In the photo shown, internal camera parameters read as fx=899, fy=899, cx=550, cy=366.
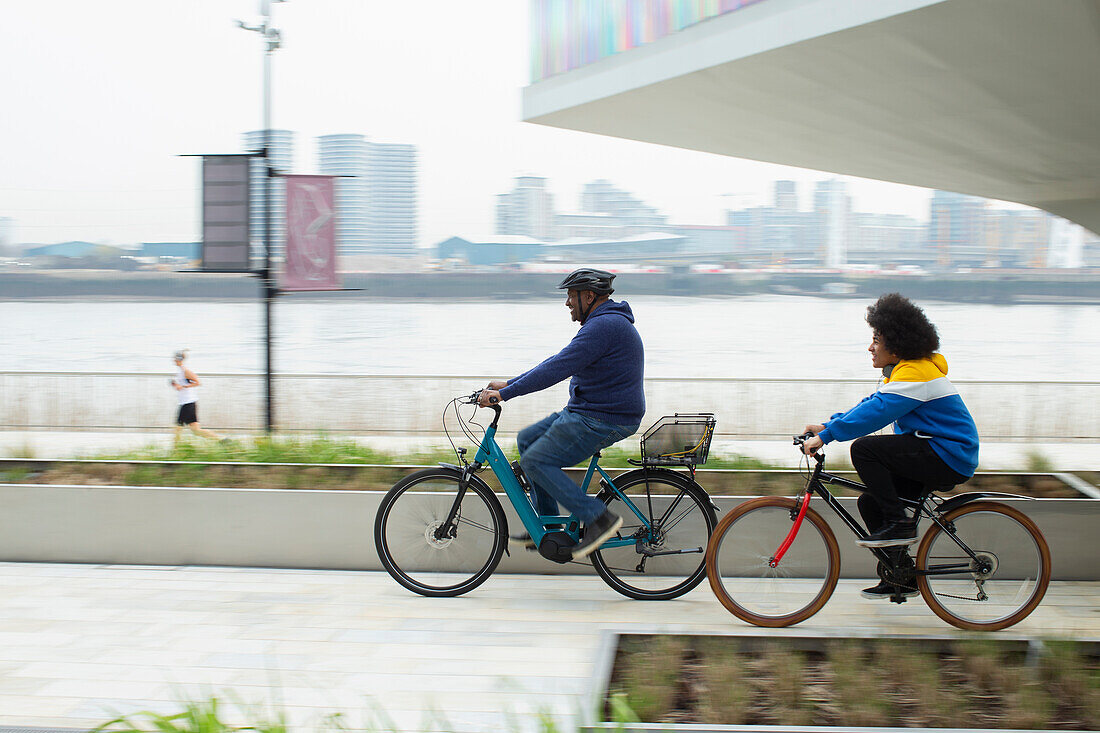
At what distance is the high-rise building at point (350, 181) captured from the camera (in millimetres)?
10234

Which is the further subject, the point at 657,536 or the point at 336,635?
the point at 657,536

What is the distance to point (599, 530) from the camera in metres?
4.75

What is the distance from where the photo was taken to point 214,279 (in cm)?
14525

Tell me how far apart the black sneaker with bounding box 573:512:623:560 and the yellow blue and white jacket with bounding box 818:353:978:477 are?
1182mm

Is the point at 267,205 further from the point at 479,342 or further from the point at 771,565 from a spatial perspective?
the point at 479,342

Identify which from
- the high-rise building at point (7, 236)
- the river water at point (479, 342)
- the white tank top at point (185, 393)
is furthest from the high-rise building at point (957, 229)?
the high-rise building at point (7, 236)

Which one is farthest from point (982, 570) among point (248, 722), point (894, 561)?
point (248, 722)

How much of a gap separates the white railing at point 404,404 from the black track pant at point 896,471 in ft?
33.0

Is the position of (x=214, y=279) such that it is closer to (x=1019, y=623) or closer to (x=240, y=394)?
(x=240, y=394)

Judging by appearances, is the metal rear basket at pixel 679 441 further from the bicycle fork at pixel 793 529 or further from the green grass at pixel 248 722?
the green grass at pixel 248 722

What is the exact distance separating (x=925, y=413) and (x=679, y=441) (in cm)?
124

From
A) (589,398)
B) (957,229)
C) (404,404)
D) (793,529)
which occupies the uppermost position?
(957,229)

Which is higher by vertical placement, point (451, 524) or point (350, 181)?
point (350, 181)

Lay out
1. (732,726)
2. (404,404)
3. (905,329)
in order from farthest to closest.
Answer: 1. (404,404)
2. (905,329)
3. (732,726)
